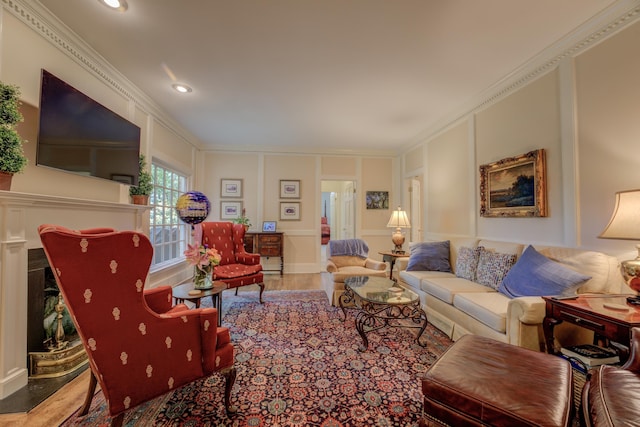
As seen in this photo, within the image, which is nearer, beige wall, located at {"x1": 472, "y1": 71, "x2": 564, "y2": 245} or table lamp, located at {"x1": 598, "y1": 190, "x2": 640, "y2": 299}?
table lamp, located at {"x1": 598, "y1": 190, "x2": 640, "y2": 299}

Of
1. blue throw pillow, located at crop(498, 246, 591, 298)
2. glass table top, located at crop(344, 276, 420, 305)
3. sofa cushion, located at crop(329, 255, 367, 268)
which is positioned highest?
blue throw pillow, located at crop(498, 246, 591, 298)

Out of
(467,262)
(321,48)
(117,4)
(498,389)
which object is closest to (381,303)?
(498,389)

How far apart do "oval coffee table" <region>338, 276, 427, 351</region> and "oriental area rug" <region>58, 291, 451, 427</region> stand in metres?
0.13

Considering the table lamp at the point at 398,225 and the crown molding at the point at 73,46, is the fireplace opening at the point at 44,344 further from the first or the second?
the table lamp at the point at 398,225

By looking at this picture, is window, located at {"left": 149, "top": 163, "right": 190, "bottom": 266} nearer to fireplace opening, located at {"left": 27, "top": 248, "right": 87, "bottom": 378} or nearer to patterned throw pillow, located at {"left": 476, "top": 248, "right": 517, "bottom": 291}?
fireplace opening, located at {"left": 27, "top": 248, "right": 87, "bottom": 378}

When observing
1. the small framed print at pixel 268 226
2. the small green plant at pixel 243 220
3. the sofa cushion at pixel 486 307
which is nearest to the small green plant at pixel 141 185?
the small green plant at pixel 243 220

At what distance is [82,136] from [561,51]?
4178 mm

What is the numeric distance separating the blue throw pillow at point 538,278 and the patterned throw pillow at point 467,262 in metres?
0.45

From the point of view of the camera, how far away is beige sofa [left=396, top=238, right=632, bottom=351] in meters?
1.81

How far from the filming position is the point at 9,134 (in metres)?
1.54

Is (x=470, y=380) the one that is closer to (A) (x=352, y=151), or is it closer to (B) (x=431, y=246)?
(B) (x=431, y=246)

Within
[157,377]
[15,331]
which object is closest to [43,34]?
[15,331]

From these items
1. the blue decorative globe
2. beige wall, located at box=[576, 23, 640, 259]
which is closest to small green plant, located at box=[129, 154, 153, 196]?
the blue decorative globe

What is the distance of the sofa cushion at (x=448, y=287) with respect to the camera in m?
2.52
